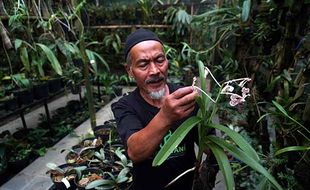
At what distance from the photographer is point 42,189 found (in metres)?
2.04

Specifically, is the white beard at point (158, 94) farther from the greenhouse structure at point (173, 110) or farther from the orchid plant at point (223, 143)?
the orchid plant at point (223, 143)

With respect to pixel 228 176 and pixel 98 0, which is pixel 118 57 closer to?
pixel 98 0

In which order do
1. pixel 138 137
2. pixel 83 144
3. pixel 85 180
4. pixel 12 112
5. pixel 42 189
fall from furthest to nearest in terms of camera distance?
1. pixel 12 112
2. pixel 83 144
3. pixel 42 189
4. pixel 85 180
5. pixel 138 137

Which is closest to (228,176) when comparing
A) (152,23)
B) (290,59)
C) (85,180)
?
(290,59)

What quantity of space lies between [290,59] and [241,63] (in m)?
0.64

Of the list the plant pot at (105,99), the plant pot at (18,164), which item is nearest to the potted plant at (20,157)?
the plant pot at (18,164)

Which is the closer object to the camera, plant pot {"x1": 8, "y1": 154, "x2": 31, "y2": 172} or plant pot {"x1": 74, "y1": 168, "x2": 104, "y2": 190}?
plant pot {"x1": 74, "y1": 168, "x2": 104, "y2": 190}

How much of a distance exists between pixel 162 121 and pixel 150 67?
0.97 feet

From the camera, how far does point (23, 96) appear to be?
282 centimetres

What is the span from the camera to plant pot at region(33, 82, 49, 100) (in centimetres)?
301

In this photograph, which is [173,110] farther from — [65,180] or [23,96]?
[23,96]

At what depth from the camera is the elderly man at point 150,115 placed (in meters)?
0.64

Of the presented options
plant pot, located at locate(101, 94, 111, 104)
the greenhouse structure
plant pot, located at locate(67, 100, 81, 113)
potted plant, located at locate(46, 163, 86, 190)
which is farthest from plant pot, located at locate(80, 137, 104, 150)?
plant pot, located at locate(101, 94, 111, 104)

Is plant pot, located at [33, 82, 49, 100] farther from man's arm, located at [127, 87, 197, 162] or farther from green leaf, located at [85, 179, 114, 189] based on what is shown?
man's arm, located at [127, 87, 197, 162]
